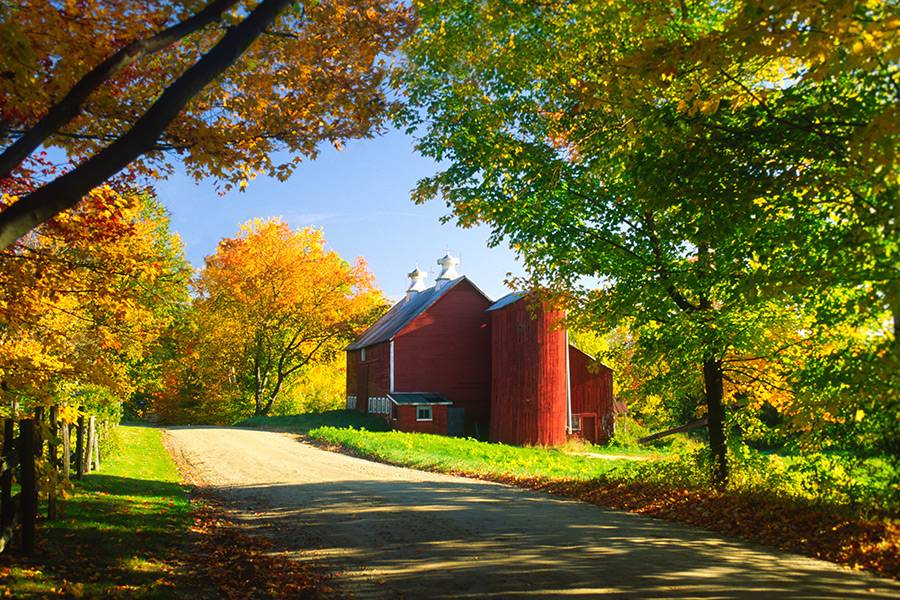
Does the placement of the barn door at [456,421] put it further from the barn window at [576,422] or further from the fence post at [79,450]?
the fence post at [79,450]

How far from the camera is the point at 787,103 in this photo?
23.9 ft

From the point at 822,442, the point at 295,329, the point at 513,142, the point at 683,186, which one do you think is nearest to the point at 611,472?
the point at 822,442

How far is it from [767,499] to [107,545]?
31.6 ft

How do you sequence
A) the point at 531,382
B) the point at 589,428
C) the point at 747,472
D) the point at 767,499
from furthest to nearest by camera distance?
the point at 589,428 → the point at 531,382 → the point at 747,472 → the point at 767,499

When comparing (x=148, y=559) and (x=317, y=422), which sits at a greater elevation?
(x=148, y=559)

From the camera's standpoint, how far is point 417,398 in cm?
3700

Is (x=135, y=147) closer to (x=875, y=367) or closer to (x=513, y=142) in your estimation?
(x=875, y=367)

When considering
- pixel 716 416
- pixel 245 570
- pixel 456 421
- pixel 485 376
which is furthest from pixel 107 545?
pixel 485 376

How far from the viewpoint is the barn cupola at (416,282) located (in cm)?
5256

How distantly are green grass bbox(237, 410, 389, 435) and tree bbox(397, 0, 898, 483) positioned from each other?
25.7 m

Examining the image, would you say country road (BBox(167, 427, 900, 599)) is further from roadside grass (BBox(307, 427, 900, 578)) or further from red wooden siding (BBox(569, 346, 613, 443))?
red wooden siding (BBox(569, 346, 613, 443))

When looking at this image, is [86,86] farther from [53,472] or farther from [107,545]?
[107,545]

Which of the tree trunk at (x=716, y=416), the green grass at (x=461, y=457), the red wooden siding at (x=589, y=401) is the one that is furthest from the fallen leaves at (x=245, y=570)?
the red wooden siding at (x=589, y=401)

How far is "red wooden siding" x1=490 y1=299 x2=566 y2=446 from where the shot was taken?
1287 inches
